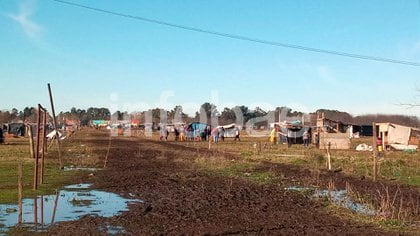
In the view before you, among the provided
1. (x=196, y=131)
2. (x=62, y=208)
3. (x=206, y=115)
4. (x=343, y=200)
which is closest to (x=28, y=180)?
(x=62, y=208)

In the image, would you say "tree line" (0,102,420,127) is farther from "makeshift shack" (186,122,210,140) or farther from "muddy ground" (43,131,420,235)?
"muddy ground" (43,131,420,235)

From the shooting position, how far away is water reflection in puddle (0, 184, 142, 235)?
34.6 ft

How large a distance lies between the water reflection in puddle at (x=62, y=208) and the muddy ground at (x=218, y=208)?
1.62 feet

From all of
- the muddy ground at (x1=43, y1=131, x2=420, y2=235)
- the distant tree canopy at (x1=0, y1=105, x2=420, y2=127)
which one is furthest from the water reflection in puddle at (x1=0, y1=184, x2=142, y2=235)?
the distant tree canopy at (x1=0, y1=105, x2=420, y2=127)

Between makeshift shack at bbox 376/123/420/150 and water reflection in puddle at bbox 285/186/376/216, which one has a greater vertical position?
makeshift shack at bbox 376/123/420/150

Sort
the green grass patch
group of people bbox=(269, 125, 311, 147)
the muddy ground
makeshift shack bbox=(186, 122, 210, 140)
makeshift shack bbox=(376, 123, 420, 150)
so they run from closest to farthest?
1. the muddy ground
2. the green grass patch
3. makeshift shack bbox=(376, 123, 420, 150)
4. group of people bbox=(269, 125, 311, 147)
5. makeshift shack bbox=(186, 122, 210, 140)

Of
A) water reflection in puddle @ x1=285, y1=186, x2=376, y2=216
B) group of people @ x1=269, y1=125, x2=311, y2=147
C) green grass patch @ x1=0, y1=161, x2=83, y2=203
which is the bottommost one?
water reflection in puddle @ x1=285, y1=186, x2=376, y2=216

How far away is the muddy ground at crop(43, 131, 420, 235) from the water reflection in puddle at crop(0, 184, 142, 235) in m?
0.49

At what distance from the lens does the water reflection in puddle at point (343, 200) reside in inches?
479

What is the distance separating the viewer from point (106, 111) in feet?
648

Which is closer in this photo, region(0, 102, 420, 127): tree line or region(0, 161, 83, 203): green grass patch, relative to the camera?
region(0, 161, 83, 203): green grass patch

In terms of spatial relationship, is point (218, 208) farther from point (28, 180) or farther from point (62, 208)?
point (28, 180)

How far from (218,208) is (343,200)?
3.53 metres

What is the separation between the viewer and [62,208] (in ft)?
40.2
